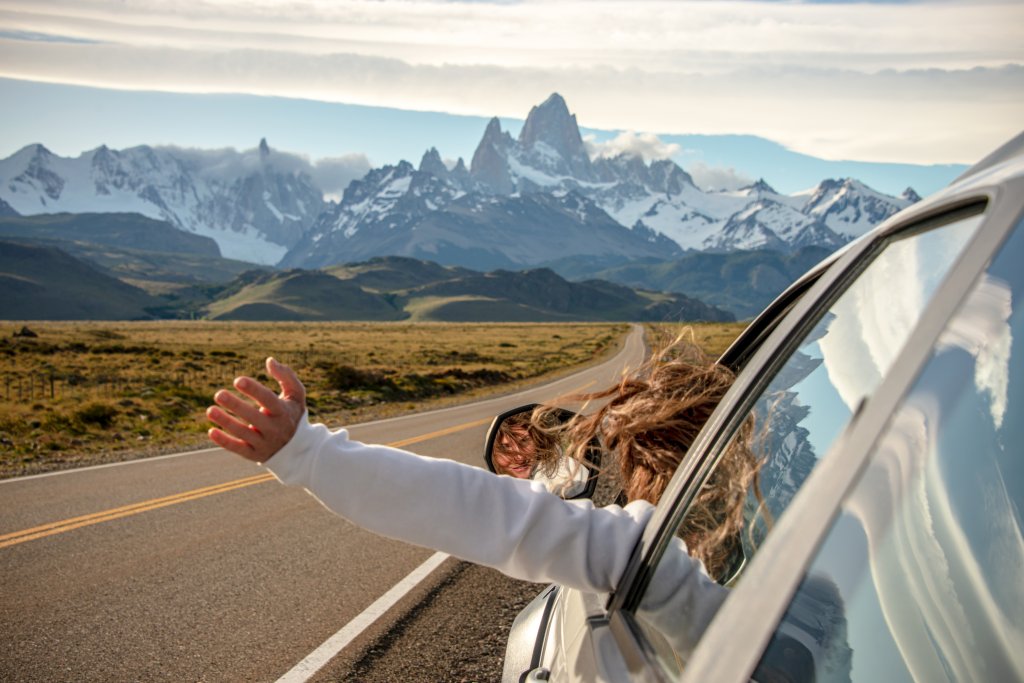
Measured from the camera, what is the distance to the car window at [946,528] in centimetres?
93

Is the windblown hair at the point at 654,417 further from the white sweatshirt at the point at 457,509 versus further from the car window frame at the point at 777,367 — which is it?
the white sweatshirt at the point at 457,509

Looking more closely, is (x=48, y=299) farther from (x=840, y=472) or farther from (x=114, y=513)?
(x=840, y=472)

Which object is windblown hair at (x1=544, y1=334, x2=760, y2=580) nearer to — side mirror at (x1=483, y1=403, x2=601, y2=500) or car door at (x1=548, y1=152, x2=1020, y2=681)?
side mirror at (x1=483, y1=403, x2=601, y2=500)

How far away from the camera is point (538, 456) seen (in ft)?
7.90

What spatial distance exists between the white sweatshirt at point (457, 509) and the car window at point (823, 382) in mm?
183

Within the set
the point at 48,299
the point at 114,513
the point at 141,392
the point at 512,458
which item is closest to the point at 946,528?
the point at 512,458

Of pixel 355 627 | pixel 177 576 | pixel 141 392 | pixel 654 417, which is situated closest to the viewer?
pixel 654 417

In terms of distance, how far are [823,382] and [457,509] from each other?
0.79m

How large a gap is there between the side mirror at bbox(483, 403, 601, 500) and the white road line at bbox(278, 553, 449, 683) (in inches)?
93.6

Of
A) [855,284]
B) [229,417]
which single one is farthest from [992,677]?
[229,417]

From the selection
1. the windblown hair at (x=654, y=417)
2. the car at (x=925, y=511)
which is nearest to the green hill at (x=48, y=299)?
the windblown hair at (x=654, y=417)

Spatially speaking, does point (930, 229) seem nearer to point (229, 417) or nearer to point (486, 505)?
point (486, 505)

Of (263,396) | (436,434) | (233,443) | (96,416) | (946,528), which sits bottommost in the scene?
(96,416)

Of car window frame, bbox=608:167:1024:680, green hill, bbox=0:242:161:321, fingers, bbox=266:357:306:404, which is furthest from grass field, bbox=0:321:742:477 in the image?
green hill, bbox=0:242:161:321
